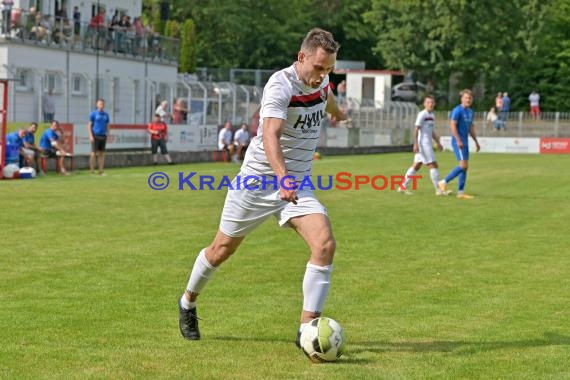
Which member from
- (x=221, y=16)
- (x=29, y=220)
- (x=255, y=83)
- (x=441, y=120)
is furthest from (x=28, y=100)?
(x=221, y=16)

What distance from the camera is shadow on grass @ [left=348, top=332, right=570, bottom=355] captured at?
8.12 metres

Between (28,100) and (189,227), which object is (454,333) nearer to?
(189,227)

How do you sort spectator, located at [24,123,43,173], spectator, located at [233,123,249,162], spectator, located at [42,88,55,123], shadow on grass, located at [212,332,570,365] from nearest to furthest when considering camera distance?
shadow on grass, located at [212,332,570,365] < spectator, located at [24,123,43,173] < spectator, located at [42,88,55,123] < spectator, located at [233,123,249,162]

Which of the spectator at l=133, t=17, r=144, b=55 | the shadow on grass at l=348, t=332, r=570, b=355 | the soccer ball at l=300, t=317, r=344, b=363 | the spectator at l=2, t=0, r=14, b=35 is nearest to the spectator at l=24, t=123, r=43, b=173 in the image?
the spectator at l=2, t=0, r=14, b=35

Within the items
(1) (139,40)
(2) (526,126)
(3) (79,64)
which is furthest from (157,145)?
(2) (526,126)

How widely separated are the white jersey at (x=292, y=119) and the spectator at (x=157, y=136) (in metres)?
30.0

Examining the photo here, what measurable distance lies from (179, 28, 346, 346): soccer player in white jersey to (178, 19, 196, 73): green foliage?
56.9m

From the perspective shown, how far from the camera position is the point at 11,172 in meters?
28.2

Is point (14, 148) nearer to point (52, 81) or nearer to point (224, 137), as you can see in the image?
point (52, 81)

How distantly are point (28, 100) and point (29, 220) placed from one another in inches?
832

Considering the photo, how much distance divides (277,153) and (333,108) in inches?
43.6

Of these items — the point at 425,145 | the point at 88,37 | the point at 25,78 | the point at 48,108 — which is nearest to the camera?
the point at 425,145

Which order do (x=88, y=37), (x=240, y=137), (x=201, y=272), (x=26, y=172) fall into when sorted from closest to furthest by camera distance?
(x=201, y=272) < (x=26, y=172) < (x=240, y=137) < (x=88, y=37)

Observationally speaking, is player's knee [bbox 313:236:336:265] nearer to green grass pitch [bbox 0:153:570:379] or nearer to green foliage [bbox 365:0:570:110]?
green grass pitch [bbox 0:153:570:379]
